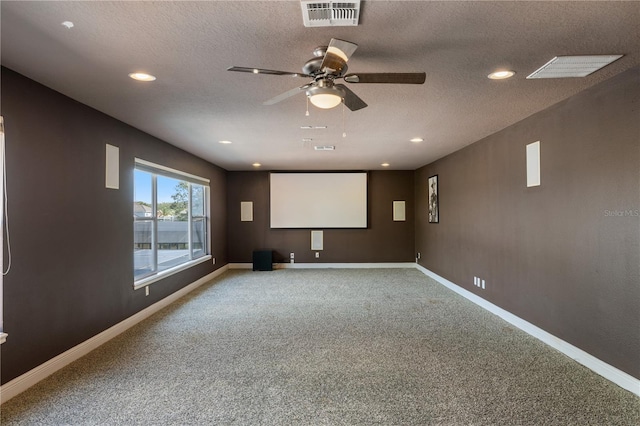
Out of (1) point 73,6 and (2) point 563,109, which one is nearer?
(1) point 73,6

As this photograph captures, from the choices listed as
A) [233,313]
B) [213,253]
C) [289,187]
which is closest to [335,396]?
[233,313]

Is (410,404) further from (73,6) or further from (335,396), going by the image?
(73,6)

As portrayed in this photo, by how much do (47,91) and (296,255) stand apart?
615cm

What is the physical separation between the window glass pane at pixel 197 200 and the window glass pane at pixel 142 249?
5.91 ft

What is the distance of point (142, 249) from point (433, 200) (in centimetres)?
555

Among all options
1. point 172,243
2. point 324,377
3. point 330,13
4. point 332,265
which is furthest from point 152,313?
point 332,265

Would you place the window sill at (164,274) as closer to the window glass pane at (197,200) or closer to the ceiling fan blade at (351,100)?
the window glass pane at (197,200)

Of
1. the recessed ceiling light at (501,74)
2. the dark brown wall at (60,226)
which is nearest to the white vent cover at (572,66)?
the recessed ceiling light at (501,74)

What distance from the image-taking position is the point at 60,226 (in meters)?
2.96

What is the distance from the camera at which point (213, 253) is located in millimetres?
7211

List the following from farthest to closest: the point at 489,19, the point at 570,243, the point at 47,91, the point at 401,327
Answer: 1. the point at 401,327
2. the point at 570,243
3. the point at 47,91
4. the point at 489,19

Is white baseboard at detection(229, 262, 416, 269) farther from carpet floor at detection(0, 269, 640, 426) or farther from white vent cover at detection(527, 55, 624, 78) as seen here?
white vent cover at detection(527, 55, 624, 78)

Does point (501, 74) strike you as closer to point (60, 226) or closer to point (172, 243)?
point (60, 226)

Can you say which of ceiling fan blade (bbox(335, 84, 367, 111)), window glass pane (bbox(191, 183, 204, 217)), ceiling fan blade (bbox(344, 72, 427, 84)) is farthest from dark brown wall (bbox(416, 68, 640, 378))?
window glass pane (bbox(191, 183, 204, 217))
